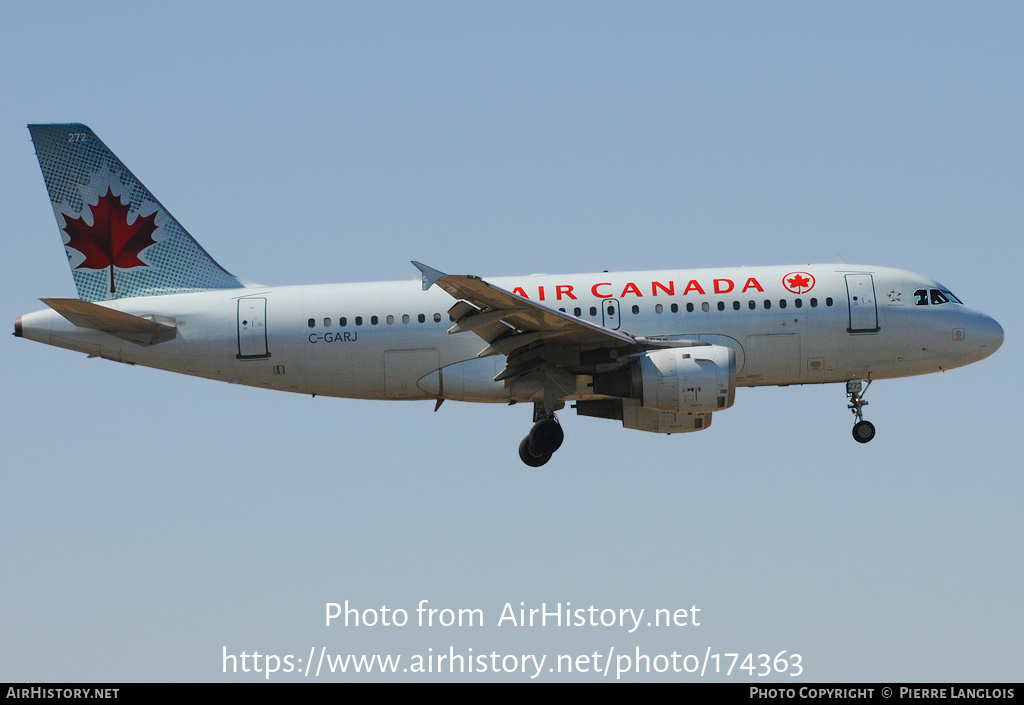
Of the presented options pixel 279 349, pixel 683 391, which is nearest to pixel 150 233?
pixel 279 349

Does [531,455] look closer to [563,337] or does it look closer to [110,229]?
[563,337]

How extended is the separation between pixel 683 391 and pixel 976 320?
875cm

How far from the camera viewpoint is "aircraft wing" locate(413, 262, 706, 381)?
3219 centimetres

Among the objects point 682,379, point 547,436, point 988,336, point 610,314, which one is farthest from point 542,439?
point 988,336

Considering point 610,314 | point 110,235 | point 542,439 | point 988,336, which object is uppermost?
point 110,235

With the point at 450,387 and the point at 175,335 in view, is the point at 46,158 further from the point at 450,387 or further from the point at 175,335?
the point at 450,387

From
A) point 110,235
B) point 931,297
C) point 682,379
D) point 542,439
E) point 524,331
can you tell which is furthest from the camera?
point 110,235

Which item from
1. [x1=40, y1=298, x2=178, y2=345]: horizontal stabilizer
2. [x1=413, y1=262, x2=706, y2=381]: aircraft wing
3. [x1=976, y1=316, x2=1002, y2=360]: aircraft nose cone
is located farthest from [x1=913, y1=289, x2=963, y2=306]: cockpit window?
[x1=40, y1=298, x2=178, y2=345]: horizontal stabilizer

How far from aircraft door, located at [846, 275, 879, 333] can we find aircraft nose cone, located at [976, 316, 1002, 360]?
306 cm

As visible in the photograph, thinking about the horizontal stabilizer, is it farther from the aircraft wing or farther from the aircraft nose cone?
the aircraft nose cone

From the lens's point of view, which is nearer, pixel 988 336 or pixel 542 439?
pixel 542 439

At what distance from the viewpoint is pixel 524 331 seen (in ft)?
112

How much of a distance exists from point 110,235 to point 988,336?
2352cm

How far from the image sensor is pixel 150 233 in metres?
38.6
